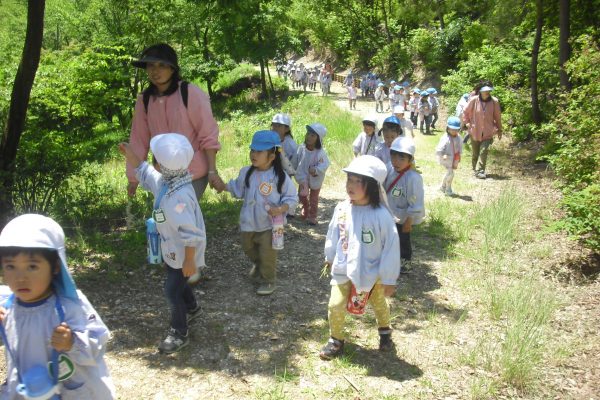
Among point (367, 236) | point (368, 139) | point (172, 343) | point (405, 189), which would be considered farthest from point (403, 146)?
point (172, 343)

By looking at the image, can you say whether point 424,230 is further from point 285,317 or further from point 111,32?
point 111,32

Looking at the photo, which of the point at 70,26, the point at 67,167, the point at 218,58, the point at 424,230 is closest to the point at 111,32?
the point at 70,26

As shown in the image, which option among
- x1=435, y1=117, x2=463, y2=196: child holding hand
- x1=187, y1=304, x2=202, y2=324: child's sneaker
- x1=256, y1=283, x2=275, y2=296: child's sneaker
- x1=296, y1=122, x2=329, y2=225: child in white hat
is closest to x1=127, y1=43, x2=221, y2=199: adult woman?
x1=187, y1=304, x2=202, y2=324: child's sneaker

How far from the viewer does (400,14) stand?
2852cm

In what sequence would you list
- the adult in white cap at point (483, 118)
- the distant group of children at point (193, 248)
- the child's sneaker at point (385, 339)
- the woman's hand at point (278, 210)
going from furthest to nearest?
1. the adult in white cap at point (483, 118)
2. the woman's hand at point (278, 210)
3. the child's sneaker at point (385, 339)
4. the distant group of children at point (193, 248)

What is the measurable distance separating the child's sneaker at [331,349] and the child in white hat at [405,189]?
1.64 metres

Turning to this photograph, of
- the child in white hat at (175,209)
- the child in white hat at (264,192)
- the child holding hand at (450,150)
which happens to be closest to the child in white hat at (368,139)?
the child holding hand at (450,150)

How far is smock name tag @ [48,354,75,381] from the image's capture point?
220cm

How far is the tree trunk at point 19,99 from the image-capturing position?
18.2ft

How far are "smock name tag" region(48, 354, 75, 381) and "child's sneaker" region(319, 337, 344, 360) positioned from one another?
2.19m

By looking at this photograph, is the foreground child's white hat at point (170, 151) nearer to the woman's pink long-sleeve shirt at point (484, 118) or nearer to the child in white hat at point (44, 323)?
the child in white hat at point (44, 323)

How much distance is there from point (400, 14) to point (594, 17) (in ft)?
57.6

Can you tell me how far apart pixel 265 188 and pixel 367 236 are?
4.41ft

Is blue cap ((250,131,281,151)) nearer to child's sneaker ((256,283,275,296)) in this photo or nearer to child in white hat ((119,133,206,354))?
child in white hat ((119,133,206,354))
